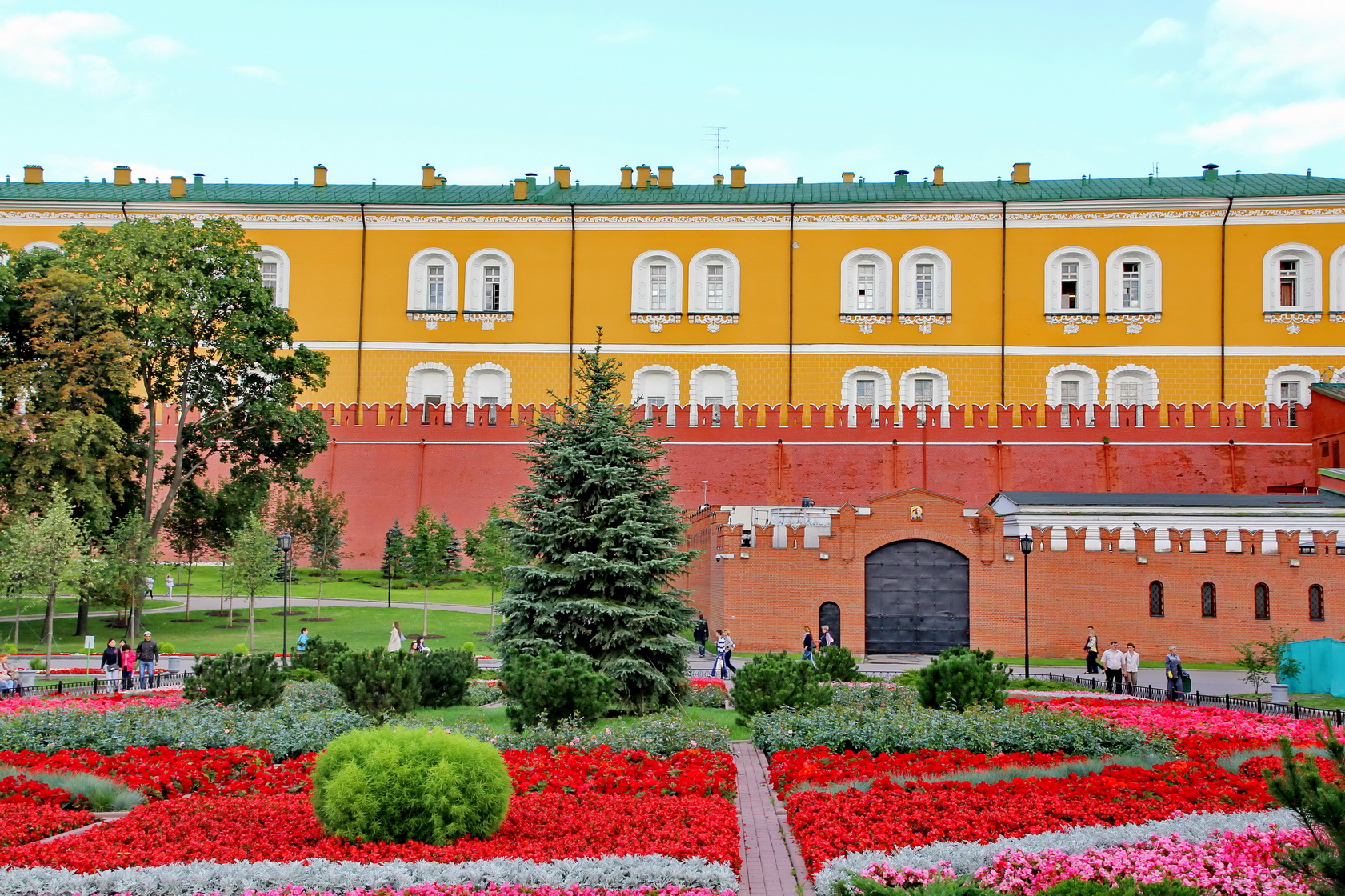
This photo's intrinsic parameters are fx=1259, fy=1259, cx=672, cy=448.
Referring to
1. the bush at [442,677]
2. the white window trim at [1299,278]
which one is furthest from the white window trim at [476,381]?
the bush at [442,677]

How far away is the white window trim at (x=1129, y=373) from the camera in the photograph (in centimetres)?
4062

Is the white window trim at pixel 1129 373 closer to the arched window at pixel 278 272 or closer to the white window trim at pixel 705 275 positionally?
the white window trim at pixel 705 275

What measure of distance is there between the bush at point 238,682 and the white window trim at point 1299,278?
3602 centimetres

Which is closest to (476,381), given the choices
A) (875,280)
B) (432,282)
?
(432,282)

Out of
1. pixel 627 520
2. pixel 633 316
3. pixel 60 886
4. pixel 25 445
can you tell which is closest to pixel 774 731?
pixel 627 520

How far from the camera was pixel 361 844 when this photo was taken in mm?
7816

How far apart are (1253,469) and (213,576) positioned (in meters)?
28.3

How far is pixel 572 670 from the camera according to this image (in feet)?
42.2

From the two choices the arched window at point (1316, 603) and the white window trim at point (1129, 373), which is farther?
the white window trim at point (1129, 373)

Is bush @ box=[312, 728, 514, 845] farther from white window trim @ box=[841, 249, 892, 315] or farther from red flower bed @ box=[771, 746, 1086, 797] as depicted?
white window trim @ box=[841, 249, 892, 315]

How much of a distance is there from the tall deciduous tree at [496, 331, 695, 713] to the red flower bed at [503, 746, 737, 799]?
3.33 metres

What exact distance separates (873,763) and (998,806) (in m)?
2.05

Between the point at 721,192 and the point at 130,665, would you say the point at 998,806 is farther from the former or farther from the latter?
the point at 721,192

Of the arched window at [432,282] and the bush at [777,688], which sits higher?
the arched window at [432,282]
